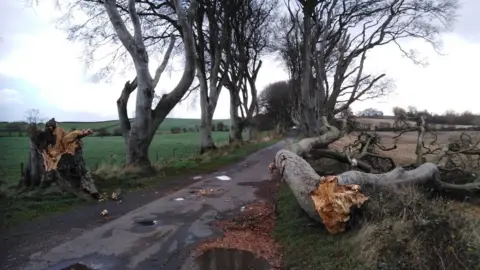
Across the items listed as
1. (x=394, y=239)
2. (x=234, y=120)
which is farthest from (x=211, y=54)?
(x=394, y=239)

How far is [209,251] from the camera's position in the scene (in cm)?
605

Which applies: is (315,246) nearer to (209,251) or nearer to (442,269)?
(209,251)

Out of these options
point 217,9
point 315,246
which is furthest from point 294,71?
point 315,246

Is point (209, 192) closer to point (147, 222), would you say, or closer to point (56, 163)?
point (147, 222)

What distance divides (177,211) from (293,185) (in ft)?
8.46

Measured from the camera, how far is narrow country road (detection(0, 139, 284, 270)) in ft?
18.1

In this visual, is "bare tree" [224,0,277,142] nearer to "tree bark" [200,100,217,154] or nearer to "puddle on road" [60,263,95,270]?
"tree bark" [200,100,217,154]

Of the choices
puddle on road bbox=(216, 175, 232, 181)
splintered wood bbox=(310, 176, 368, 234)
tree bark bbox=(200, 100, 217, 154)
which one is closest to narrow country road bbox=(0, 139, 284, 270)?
splintered wood bbox=(310, 176, 368, 234)

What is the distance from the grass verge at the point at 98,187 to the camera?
25.5 feet

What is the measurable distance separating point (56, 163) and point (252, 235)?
17.1ft

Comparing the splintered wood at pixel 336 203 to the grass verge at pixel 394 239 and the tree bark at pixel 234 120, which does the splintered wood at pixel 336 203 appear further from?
the tree bark at pixel 234 120

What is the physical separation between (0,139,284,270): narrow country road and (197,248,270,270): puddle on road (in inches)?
11.9

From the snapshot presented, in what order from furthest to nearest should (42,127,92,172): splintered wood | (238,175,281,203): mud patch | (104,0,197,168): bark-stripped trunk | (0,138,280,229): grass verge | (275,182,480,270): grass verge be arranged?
(104,0,197,168): bark-stripped trunk < (238,175,281,203): mud patch < (42,127,92,172): splintered wood < (0,138,280,229): grass verge < (275,182,480,270): grass verge

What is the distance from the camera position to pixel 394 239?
462 centimetres
